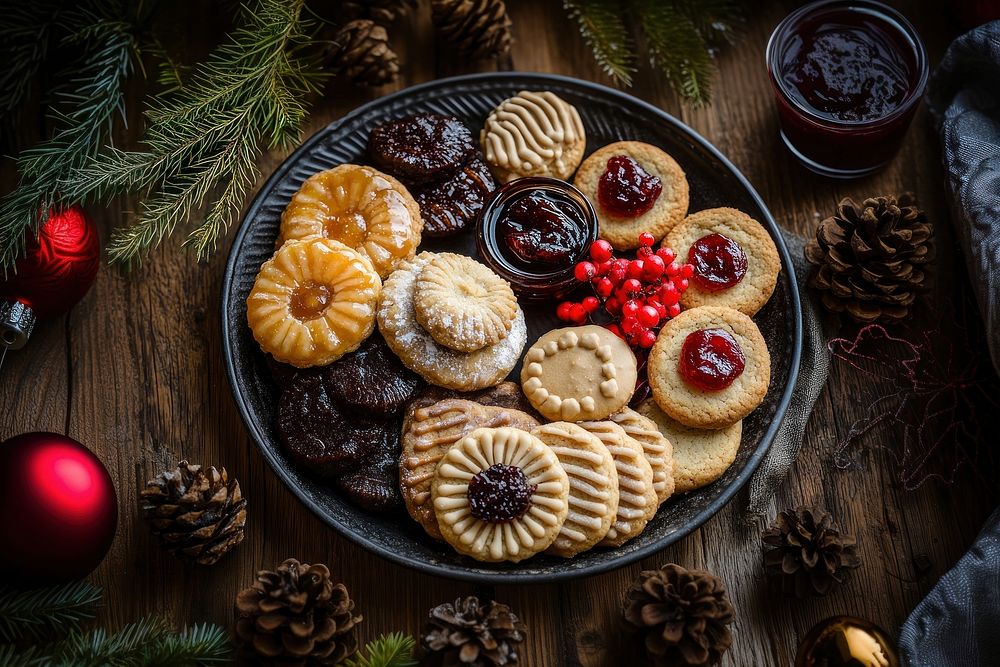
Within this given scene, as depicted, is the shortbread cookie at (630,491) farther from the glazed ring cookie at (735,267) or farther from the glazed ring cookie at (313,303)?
the glazed ring cookie at (313,303)

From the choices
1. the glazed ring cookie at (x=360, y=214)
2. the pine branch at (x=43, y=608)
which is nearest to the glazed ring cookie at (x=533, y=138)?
the glazed ring cookie at (x=360, y=214)

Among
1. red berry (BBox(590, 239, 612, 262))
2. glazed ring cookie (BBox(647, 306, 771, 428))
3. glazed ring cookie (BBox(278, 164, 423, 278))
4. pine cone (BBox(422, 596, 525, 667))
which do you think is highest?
glazed ring cookie (BBox(278, 164, 423, 278))

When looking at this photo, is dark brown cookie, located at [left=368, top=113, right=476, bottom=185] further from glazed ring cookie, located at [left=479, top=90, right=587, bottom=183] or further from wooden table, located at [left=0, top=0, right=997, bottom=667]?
wooden table, located at [left=0, top=0, right=997, bottom=667]

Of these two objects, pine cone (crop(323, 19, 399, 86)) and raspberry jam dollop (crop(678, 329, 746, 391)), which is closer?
raspberry jam dollop (crop(678, 329, 746, 391))

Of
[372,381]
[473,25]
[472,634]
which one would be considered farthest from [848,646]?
[473,25]

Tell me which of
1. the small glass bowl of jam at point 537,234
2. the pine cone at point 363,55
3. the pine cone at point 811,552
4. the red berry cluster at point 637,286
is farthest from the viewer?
the pine cone at point 363,55

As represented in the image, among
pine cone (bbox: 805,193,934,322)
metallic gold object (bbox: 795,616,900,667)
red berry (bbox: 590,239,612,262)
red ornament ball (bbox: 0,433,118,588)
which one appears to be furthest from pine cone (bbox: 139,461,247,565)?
pine cone (bbox: 805,193,934,322)

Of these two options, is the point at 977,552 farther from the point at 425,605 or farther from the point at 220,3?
the point at 220,3
